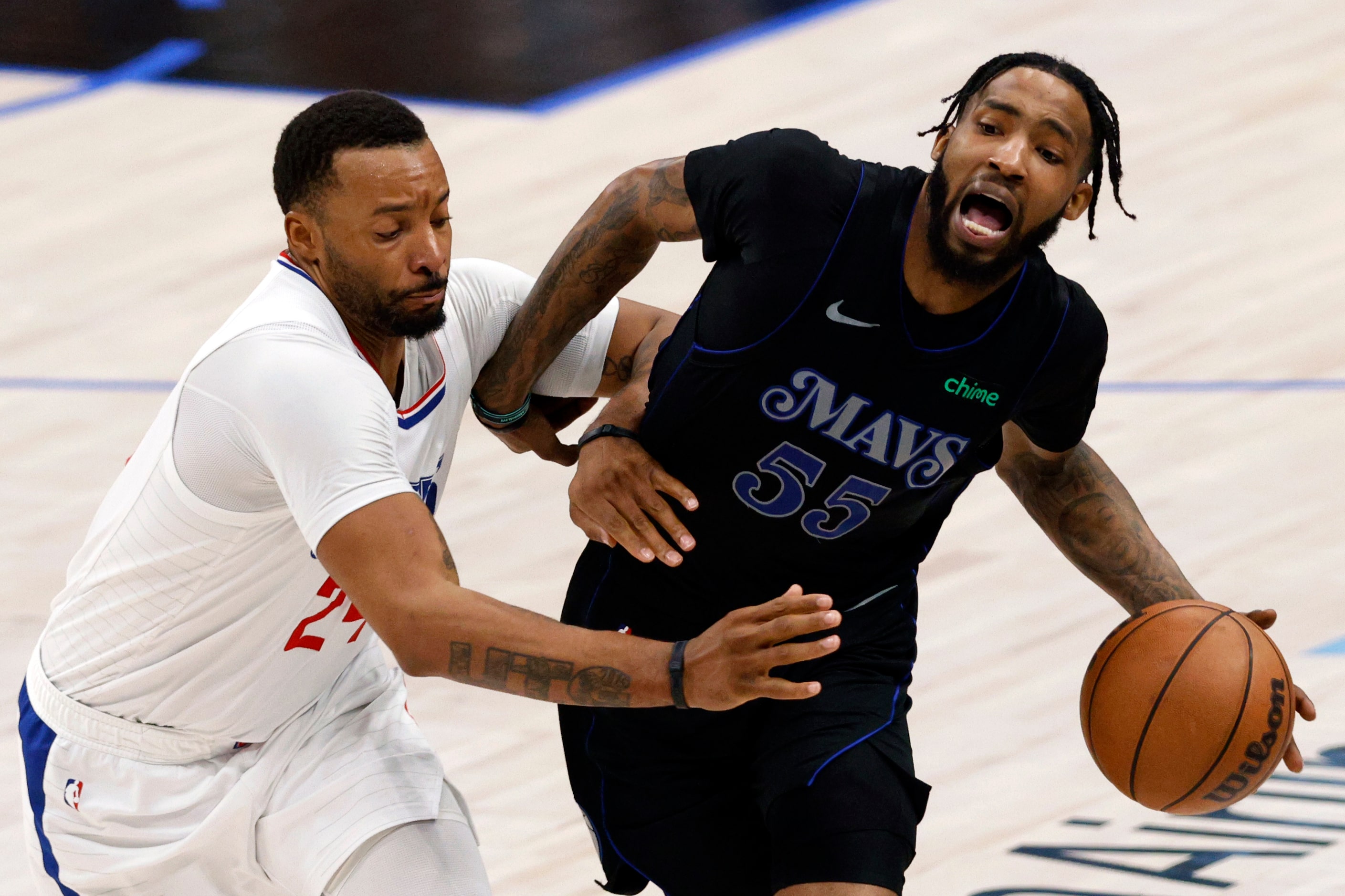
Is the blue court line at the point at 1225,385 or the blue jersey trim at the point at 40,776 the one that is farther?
the blue court line at the point at 1225,385

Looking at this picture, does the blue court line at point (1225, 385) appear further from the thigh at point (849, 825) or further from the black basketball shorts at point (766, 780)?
the thigh at point (849, 825)

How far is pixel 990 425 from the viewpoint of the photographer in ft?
11.9

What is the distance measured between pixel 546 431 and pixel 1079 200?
130cm

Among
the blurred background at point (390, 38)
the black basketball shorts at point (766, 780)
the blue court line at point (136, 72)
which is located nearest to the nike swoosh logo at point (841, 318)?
the black basketball shorts at point (766, 780)

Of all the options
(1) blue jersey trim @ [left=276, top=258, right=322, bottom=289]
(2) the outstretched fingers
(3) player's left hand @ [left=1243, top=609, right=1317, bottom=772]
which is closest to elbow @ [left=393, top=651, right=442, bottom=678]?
(2) the outstretched fingers

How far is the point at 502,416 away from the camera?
13.4 ft

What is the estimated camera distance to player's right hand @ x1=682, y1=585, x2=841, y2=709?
295 centimetres

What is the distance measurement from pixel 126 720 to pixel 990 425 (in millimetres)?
1729

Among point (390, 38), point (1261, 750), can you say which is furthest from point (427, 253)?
point (390, 38)

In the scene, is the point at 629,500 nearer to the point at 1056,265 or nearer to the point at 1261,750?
the point at 1261,750

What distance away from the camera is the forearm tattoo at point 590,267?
3.79 m

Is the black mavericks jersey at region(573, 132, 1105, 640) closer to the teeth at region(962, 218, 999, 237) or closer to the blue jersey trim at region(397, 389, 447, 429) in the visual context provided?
the teeth at region(962, 218, 999, 237)

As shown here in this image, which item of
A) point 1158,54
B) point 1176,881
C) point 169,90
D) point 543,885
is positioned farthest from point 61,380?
point 1158,54

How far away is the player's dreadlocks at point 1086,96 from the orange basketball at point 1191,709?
84 centimetres
